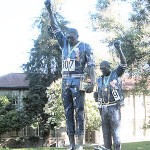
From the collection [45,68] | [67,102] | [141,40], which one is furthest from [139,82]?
[67,102]

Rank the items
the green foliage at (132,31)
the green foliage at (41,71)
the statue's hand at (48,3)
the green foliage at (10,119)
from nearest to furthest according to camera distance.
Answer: the statue's hand at (48,3) < the green foliage at (132,31) < the green foliage at (41,71) < the green foliage at (10,119)

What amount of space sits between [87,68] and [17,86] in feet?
143

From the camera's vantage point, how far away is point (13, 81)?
52.3 metres

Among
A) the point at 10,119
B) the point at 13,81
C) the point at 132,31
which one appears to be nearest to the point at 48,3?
the point at 132,31

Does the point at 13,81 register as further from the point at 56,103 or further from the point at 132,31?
the point at 132,31

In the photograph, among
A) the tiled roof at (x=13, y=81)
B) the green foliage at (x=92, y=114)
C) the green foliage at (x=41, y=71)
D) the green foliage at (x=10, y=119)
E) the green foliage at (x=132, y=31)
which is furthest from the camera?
the tiled roof at (x=13, y=81)

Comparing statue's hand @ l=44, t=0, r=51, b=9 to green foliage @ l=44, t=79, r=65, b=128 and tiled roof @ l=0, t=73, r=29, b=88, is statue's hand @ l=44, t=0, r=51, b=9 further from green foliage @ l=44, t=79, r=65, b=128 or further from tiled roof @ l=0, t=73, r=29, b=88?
tiled roof @ l=0, t=73, r=29, b=88

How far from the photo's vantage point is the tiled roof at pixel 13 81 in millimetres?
50656

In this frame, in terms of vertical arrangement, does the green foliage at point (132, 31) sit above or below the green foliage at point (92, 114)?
above

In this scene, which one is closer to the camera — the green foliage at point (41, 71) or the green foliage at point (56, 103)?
the green foliage at point (56, 103)

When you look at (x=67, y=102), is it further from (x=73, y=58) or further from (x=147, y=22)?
(x=147, y=22)

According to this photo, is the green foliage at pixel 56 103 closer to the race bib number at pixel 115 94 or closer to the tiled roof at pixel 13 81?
the tiled roof at pixel 13 81

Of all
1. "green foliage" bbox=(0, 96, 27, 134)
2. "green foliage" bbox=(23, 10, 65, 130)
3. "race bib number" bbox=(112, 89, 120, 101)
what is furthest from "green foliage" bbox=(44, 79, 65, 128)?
"race bib number" bbox=(112, 89, 120, 101)

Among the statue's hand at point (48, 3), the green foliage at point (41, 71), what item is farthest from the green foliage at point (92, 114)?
the statue's hand at point (48, 3)
